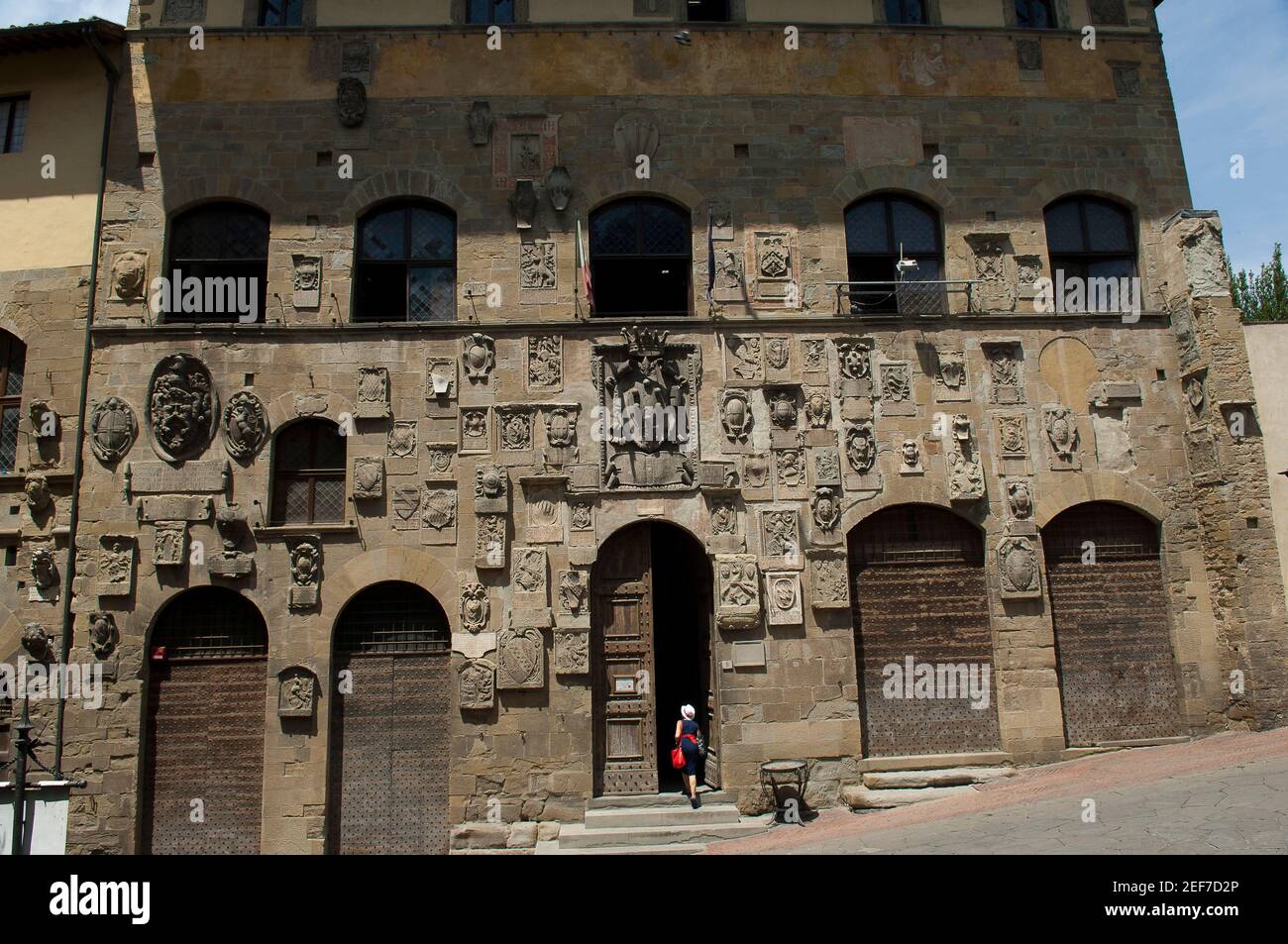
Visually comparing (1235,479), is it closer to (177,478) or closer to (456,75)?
(456,75)

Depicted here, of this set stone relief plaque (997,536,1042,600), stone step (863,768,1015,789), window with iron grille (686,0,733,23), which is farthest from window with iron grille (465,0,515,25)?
stone step (863,768,1015,789)

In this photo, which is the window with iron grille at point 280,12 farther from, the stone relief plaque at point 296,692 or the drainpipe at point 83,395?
the stone relief plaque at point 296,692

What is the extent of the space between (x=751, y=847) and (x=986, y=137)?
11845 millimetres

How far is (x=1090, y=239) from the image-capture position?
1501 centimetres

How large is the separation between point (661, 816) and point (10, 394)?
39.6ft

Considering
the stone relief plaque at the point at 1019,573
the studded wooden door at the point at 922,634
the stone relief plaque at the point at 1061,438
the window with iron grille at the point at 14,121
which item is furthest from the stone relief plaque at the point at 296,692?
the stone relief plaque at the point at 1061,438

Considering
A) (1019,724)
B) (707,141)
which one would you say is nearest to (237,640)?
(707,141)

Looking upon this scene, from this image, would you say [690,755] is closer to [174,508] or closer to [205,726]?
[205,726]

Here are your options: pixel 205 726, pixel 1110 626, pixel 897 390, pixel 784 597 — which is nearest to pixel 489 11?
pixel 897 390

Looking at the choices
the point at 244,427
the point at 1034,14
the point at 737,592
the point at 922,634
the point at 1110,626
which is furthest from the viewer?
the point at 1034,14

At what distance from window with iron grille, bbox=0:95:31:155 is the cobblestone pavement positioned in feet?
51.2

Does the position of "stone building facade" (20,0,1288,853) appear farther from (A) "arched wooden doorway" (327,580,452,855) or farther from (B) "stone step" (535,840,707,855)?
(B) "stone step" (535,840,707,855)

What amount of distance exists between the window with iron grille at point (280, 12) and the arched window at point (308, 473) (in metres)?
7.12
